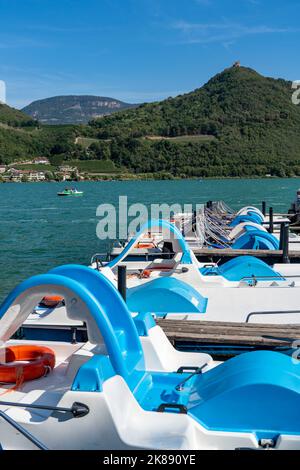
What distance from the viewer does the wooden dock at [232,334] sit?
8055 millimetres

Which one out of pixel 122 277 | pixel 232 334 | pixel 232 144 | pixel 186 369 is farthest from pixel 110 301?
pixel 232 144

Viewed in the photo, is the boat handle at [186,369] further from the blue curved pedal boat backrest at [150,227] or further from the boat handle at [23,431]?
the blue curved pedal boat backrest at [150,227]

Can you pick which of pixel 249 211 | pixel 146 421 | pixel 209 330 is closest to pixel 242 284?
pixel 209 330

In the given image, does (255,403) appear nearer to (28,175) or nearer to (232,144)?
(232,144)

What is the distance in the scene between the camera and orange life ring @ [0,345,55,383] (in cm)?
611

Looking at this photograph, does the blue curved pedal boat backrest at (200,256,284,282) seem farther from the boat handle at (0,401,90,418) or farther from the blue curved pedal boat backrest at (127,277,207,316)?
the boat handle at (0,401,90,418)

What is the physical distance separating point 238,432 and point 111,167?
589 ft

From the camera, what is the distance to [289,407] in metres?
5.27

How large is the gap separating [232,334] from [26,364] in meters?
3.19

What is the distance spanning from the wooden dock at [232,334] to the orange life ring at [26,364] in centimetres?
239

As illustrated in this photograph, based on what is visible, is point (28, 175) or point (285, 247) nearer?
point (285, 247)

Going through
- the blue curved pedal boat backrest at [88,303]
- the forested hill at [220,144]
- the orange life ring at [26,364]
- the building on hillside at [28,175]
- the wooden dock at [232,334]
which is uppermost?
the forested hill at [220,144]

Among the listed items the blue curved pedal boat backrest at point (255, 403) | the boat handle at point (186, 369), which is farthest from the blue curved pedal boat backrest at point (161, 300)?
the blue curved pedal boat backrest at point (255, 403)

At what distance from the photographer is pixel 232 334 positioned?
8266mm
